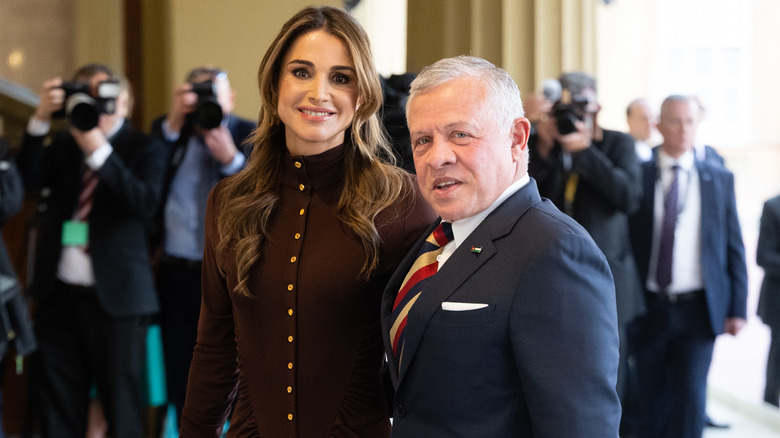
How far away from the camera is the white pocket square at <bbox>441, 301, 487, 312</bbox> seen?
1.18m

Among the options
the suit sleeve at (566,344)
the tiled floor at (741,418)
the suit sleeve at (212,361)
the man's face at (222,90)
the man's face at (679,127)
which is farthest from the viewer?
the tiled floor at (741,418)

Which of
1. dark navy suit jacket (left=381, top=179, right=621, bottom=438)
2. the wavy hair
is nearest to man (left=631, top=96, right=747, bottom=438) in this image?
the wavy hair

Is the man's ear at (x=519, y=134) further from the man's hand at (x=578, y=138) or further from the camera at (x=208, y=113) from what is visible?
the camera at (x=208, y=113)

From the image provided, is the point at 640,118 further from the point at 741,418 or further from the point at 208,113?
the point at 208,113

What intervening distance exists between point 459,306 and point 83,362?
2.67 m

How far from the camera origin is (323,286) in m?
1.53

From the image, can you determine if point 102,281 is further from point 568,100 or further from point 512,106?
point 512,106

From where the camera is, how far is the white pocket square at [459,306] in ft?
3.89

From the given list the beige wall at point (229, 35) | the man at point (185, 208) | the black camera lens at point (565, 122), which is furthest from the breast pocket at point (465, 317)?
the beige wall at point (229, 35)

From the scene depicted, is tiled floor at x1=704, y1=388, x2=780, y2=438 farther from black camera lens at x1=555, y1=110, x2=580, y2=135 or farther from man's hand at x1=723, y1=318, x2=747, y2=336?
black camera lens at x1=555, y1=110, x2=580, y2=135

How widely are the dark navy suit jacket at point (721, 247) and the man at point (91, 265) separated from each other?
232 centimetres

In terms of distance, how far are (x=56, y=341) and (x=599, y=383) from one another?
2817 mm

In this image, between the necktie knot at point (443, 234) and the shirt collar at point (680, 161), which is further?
the shirt collar at point (680, 161)

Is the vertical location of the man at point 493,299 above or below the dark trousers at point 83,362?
above
